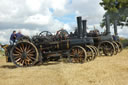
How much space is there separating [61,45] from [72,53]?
745 millimetres

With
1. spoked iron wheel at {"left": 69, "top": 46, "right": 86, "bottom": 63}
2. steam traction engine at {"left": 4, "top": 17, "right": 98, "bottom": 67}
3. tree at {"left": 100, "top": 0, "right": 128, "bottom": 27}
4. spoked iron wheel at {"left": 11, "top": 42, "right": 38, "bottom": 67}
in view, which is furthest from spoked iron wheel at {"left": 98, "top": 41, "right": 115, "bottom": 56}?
tree at {"left": 100, "top": 0, "right": 128, "bottom": 27}

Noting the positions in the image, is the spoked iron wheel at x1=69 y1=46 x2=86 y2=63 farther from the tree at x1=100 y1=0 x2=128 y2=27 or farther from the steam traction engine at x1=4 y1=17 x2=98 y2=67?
the tree at x1=100 y1=0 x2=128 y2=27

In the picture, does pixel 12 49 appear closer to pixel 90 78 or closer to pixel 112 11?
pixel 90 78

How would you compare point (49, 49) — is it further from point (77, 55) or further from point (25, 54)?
point (77, 55)

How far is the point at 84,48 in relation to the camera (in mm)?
9773

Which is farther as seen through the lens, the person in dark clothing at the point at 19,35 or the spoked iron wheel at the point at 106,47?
the spoked iron wheel at the point at 106,47

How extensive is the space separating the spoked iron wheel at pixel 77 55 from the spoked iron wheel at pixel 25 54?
1.75 m

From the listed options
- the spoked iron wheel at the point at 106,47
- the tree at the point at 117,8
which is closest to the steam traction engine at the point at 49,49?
the spoked iron wheel at the point at 106,47

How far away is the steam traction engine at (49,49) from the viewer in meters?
9.28

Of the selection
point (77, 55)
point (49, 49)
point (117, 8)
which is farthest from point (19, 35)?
point (117, 8)

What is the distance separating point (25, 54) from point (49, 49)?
49.5 inches

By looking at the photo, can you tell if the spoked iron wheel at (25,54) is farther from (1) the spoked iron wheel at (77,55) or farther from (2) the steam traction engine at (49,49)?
(1) the spoked iron wheel at (77,55)

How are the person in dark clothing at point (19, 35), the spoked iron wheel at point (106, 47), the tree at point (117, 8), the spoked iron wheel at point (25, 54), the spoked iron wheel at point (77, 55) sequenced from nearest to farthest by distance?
the spoked iron wheel at point (77, 55), the spoked iron wheel at point (25, 54), the person in dark clothing at point (19, 35), the spoked iron wheel at point (106, 47), the tree at point (117, 8)

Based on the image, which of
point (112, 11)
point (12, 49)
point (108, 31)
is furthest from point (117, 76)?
point (112, 11)
